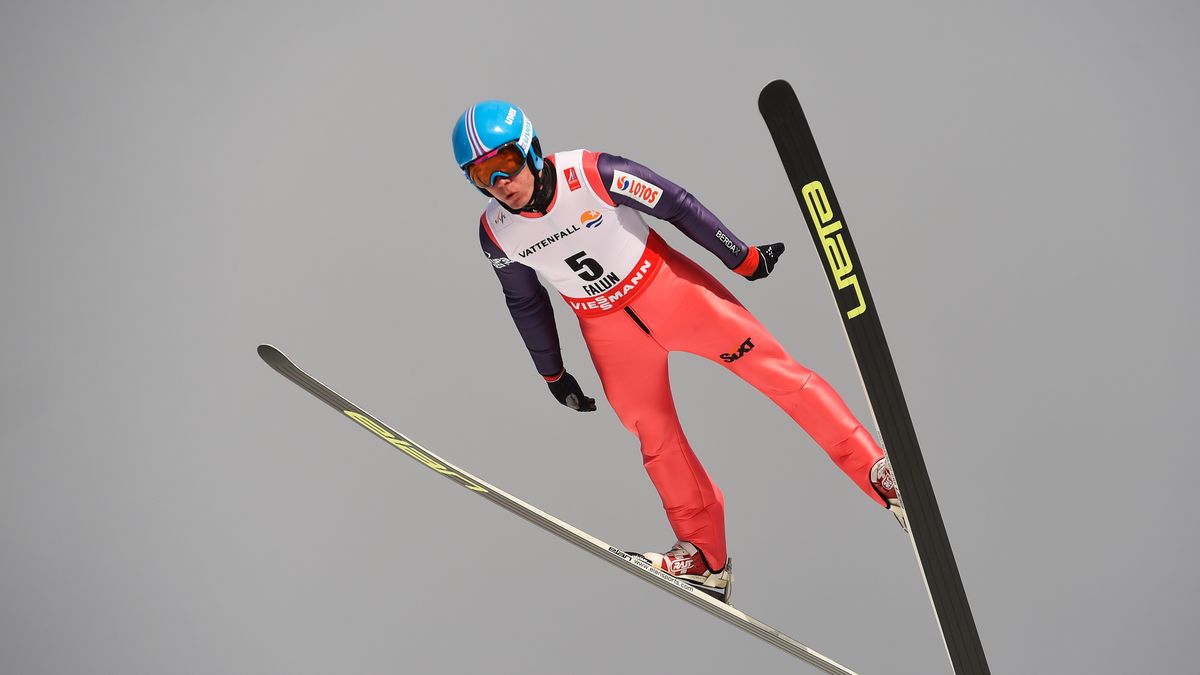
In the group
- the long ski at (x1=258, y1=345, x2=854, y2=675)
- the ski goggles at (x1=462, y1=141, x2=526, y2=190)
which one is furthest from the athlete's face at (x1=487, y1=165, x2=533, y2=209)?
the long ski at (x1=258, y1=345, x2=854, y2=675)

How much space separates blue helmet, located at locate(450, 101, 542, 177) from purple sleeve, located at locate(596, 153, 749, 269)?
215mm

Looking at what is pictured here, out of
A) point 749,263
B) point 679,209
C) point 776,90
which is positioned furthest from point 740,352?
point 776,90

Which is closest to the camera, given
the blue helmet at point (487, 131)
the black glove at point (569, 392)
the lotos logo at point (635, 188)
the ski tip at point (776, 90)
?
the ski tip at point (776, 90)

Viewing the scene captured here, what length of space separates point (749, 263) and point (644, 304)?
0.27 metres

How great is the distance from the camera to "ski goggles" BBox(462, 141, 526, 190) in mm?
2166

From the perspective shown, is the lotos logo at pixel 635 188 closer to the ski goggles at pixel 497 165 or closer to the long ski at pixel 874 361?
the ski goggles at pixel 497 165

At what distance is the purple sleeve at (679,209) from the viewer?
230 centimetres

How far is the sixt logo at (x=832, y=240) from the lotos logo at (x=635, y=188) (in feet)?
1.40

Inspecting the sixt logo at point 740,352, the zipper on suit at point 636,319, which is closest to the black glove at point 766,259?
the sixt logo at point 740,352

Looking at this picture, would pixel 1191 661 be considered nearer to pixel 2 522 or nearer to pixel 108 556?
pixel 108 556

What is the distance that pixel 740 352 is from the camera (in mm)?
2459

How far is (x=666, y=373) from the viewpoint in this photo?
258cm

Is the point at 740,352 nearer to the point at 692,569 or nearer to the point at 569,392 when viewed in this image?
the point at 569,392

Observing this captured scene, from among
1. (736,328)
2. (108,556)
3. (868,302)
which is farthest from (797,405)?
(108,556)
